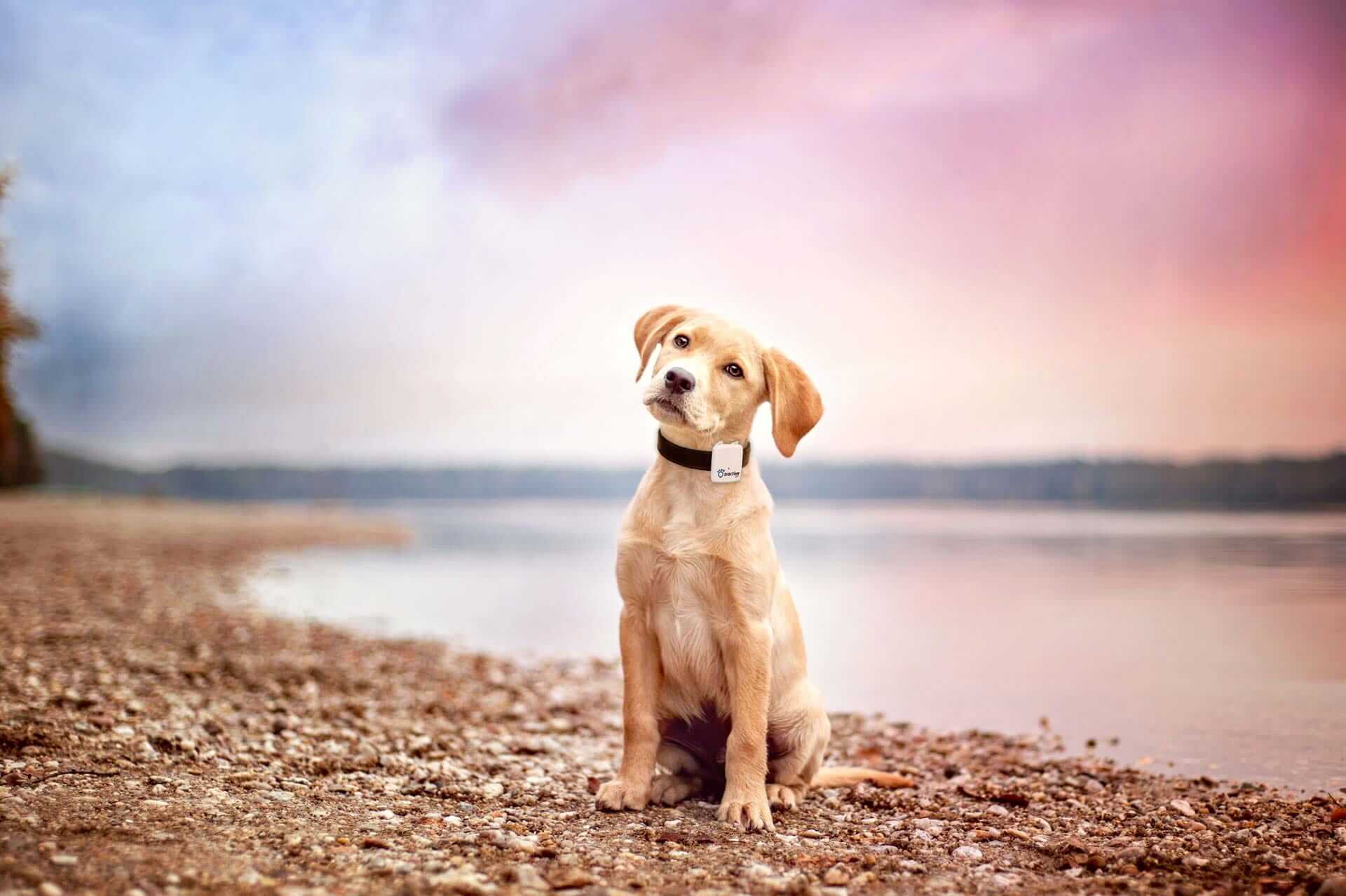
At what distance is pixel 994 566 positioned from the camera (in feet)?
74.3

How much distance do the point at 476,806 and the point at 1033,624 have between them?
1069cm

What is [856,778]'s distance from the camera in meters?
5.54

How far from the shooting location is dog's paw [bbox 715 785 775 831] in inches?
176

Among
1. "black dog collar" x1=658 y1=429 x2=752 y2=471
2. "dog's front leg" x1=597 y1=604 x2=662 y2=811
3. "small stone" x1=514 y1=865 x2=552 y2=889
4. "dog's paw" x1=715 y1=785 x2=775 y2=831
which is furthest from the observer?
"dog's front leg" x1=597 y1=604 x2=662 y2=811

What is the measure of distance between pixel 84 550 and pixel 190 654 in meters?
13.4

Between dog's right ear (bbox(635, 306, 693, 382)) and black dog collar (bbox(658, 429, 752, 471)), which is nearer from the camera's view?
black dog collar (bbox(658, 429, 752, 471))

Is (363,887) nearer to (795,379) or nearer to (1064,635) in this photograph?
(795,379)

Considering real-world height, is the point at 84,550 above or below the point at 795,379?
below

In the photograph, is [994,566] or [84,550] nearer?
[84,550]

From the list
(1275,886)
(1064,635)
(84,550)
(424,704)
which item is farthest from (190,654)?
(84,550)

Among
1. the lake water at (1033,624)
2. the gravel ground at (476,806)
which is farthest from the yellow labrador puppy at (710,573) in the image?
the lake water at (1033,624)

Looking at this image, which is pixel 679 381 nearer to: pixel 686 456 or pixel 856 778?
pixel 686 456

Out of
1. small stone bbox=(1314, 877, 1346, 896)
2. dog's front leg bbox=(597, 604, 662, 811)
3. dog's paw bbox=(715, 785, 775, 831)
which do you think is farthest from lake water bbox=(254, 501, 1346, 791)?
dog's front leg bbox=(597, 604, 662, 811)

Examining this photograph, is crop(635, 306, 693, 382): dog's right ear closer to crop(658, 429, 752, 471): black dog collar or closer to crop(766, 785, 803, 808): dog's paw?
crop(658, 429, 752, 471): black dog collar
